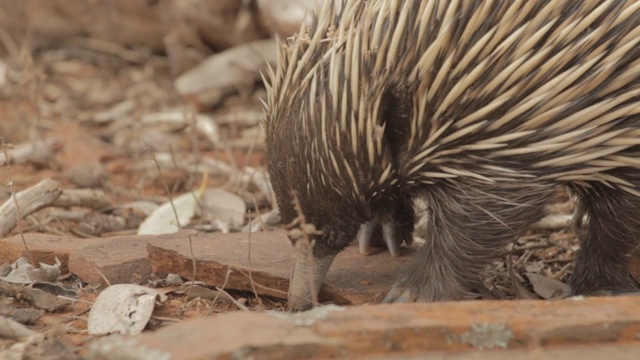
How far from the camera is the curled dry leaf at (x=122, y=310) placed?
12.0 feet

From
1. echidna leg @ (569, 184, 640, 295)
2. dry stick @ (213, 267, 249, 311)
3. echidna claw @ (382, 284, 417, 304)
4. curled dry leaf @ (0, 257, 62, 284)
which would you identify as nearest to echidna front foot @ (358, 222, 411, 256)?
echidna claw @ (382, 284, 417, 304)

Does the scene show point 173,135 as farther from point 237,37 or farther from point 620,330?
point 620,330

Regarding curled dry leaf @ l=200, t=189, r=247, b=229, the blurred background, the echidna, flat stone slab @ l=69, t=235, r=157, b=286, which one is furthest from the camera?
the blurred background

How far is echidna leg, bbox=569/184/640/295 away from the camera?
12.9ft

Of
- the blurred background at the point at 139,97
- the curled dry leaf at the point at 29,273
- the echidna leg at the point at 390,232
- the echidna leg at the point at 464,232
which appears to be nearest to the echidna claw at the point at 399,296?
the echidna leg at the point at 464,232

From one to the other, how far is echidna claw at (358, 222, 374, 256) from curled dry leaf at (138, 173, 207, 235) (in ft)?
3.91

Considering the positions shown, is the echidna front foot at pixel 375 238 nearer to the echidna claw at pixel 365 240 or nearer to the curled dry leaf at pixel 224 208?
the echidna claw at pixel 365 240

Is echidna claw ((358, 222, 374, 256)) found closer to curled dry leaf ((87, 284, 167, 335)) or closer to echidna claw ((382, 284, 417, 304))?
echidna claw ((382, 284, 417, 304))

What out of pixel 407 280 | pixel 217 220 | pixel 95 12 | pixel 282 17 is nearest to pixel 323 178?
pixel 407 280

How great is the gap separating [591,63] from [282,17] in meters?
4.79

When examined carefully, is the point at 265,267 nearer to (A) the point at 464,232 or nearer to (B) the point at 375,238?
(B) the point at 375,238

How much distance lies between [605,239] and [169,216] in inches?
96.5

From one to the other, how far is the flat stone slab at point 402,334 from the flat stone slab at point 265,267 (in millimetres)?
996

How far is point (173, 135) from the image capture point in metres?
8.09
